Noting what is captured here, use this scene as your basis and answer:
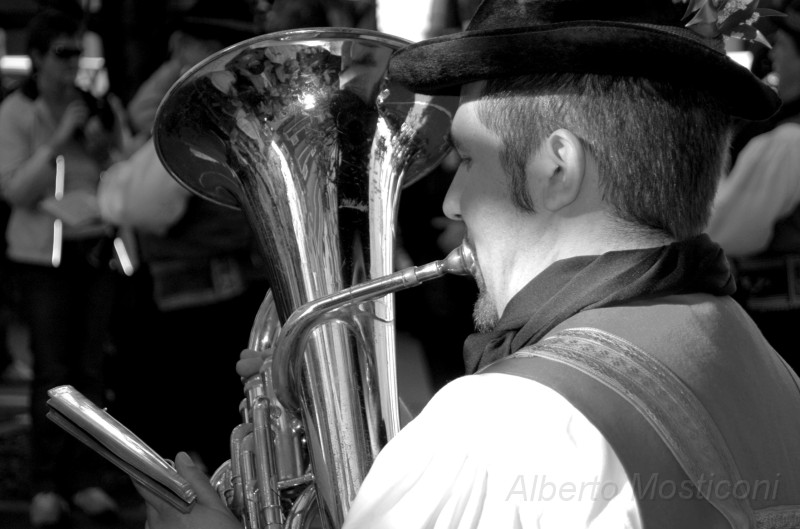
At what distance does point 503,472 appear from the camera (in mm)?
1200

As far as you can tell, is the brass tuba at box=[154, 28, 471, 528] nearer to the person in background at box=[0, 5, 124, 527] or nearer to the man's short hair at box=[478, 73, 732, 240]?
the man's short hair at box=[478, 73, 732, 240]

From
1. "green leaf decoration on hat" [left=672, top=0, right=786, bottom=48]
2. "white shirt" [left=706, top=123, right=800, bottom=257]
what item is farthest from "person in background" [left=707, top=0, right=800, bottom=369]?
"green leaf decoration on hat" [left=672, top=0, right=786, bottom=48]

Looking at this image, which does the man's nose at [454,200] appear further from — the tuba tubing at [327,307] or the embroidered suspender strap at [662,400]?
the embroidered suspender strap at [662,400]

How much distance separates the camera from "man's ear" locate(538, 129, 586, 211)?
135cm

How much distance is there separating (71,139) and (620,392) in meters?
3.22

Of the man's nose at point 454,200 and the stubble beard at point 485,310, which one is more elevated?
the man's nose at point 454,200

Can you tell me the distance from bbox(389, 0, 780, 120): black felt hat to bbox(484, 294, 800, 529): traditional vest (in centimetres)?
27

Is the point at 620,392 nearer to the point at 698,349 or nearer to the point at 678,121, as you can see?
the point at 698,349

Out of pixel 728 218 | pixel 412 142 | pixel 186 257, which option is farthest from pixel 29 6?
pixel 412 142

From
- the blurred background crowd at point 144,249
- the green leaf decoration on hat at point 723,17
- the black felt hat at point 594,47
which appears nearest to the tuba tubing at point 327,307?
the black felt hat at point 594,47

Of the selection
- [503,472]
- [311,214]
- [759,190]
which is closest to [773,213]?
[759,190]

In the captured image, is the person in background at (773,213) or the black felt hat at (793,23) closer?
the person in background at (773,213)

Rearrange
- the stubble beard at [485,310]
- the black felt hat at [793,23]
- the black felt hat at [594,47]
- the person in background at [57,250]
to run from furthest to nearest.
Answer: the person in background at [57,250] → the black felt hat at [793,23] → the stubble beard at [485,310] → the black felt hat at [594,47]

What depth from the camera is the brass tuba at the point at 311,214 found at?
5.46 feet
